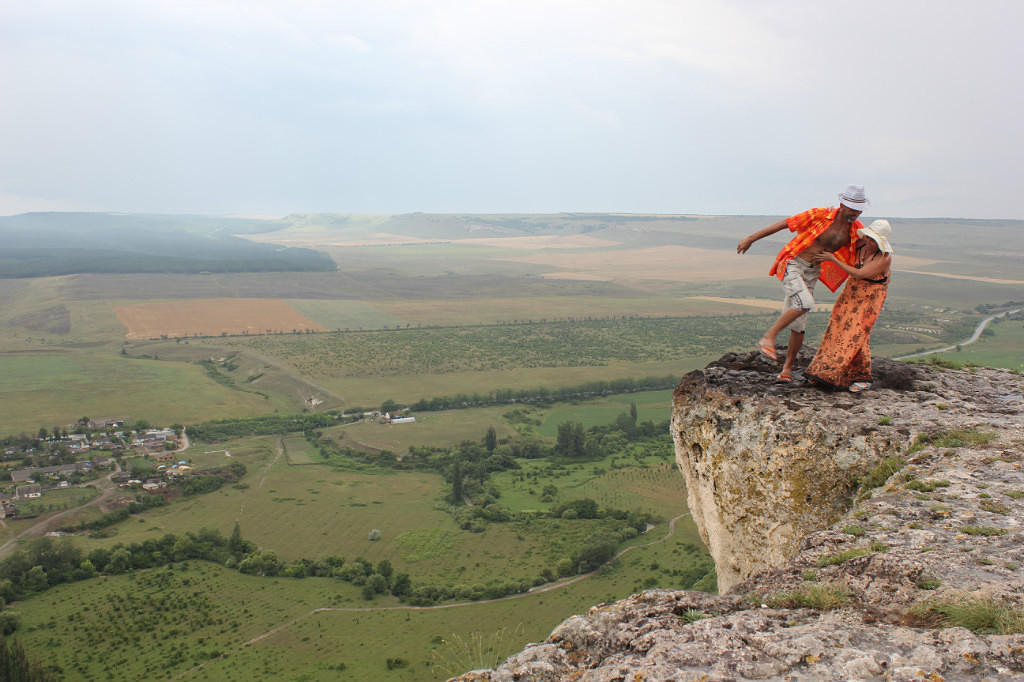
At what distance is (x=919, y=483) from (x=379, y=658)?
32133mm

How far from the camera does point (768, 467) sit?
10.1 meters

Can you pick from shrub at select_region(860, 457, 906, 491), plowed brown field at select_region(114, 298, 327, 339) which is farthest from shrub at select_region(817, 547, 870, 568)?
plowed brown field at select_region(114, 298, 327, 339)

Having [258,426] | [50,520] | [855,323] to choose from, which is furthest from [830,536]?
[258,426]

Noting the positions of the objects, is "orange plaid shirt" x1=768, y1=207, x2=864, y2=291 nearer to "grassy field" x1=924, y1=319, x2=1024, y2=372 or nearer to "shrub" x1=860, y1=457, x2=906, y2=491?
"shrub" x1=860, y1=457, x2=906, y2=491

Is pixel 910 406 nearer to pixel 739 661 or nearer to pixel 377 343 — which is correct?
pixel 739 661

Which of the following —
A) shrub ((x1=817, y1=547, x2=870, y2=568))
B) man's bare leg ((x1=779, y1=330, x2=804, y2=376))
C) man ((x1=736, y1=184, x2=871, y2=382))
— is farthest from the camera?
man's bare leg ((x1=779, y1=330, x2=804, y2=376))

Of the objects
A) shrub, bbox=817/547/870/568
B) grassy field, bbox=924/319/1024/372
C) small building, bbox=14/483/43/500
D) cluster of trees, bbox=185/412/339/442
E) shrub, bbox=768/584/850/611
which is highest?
shrub, bbox=817/547/870/568

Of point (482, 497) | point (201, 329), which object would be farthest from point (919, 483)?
point (201, 329)

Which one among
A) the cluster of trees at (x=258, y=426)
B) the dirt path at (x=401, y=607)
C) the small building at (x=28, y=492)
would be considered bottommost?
the dirt path at (x=401, y=607)

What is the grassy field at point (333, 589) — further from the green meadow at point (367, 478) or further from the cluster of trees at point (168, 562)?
the cluster of trees at point (168, 562)

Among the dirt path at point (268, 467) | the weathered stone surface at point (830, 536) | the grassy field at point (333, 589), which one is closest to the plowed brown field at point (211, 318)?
the dirt path at point (268, 467)

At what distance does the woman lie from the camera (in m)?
10.8

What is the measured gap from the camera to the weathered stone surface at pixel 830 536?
5629 mm

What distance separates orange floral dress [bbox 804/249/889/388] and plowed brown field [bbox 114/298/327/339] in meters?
137
